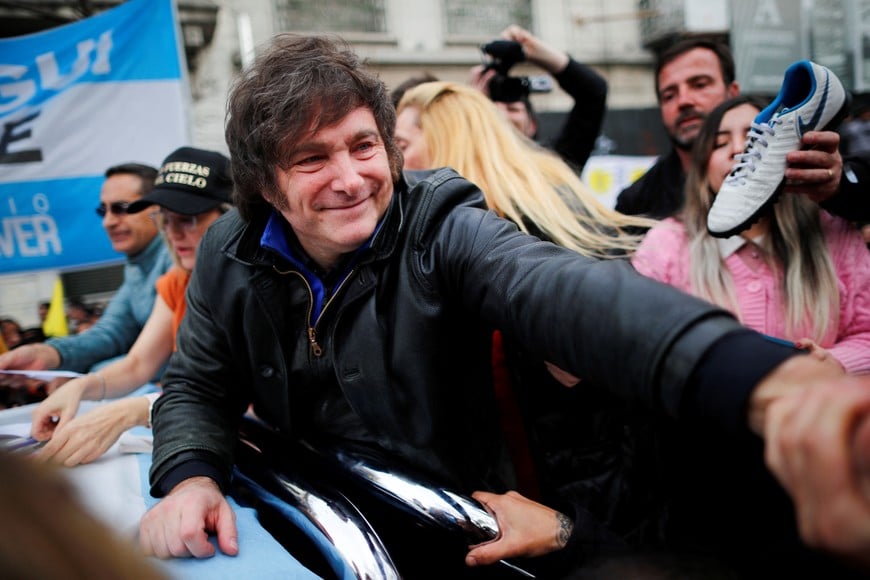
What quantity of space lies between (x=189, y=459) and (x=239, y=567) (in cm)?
36

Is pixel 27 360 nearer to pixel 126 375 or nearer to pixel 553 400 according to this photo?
pixel 126 375

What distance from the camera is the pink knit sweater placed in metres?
1.83

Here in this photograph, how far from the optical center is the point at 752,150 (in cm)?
170

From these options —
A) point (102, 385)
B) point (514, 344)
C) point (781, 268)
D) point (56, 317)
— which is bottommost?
point (56, 317)

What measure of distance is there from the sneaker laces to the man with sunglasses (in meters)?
2.38

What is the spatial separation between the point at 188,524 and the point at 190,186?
1.54 m

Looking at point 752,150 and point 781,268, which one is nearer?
point 752,150

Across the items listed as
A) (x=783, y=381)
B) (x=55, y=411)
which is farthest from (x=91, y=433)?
(x=783, y=381)

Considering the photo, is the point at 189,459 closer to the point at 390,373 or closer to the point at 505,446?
the point at 390,373

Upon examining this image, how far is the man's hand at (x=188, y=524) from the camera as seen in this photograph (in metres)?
1.20

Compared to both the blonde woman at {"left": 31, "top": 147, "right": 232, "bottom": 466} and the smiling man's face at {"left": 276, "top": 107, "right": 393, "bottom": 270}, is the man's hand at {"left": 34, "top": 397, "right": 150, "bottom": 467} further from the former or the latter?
the smiling man's face at {"left": 276, "top": 107, "right": 393, "bottom": 270}

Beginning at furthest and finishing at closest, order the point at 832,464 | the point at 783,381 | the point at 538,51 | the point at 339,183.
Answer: the point at 538,51, the point at 339,183, the point at 783,381, the point at 832,464

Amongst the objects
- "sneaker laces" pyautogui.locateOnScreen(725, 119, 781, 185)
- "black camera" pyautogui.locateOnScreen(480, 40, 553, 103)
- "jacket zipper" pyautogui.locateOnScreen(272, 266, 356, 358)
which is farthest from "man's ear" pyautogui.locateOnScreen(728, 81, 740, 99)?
"jacket zipper" pyautogui.locateOnScreen(272, 266, 356, 358)

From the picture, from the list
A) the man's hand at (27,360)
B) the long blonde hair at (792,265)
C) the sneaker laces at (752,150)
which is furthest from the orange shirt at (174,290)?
the sneaker laces at (752,150)
